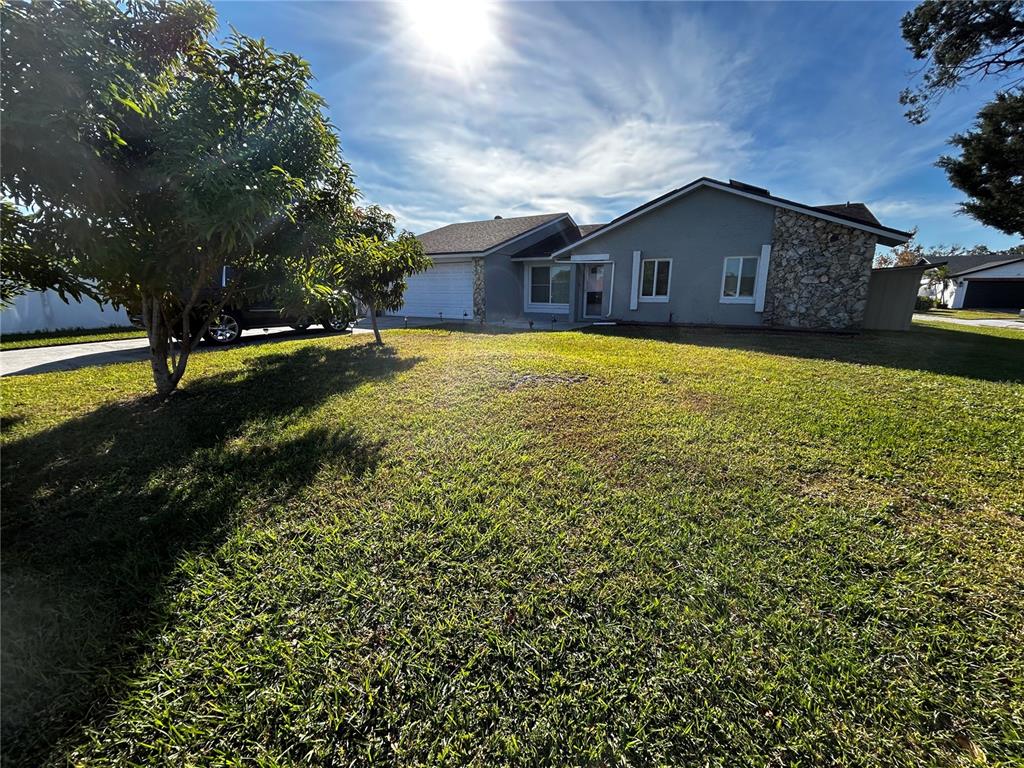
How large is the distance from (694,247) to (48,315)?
1936 cm

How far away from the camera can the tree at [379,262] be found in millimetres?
7882

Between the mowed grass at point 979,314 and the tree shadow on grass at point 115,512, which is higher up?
the mowed grass at point 979,314

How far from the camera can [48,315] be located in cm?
1145

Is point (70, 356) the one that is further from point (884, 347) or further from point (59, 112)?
point (884, 347)

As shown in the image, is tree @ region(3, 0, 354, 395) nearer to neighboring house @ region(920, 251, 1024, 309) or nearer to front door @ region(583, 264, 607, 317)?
front door @ region(583, 264, 607, 317)

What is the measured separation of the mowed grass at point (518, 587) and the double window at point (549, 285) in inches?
486

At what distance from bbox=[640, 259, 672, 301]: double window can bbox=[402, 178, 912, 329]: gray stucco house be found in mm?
33

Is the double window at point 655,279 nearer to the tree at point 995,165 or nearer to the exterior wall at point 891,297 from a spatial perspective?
the exterior wall at point 891,297

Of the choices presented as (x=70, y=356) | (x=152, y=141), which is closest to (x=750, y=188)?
(x=152, y=141)

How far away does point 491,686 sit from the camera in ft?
5.90

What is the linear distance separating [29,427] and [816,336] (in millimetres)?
15235

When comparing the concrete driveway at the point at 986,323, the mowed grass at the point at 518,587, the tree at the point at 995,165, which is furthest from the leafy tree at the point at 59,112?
the concrete driveway at the point at 986,323

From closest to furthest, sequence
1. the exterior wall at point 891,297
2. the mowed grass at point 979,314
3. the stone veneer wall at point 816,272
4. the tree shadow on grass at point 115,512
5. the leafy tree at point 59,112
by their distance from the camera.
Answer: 1. the tree shadow on grass at point 115,512
2. the leafy tree at point 59,112
3. the stone veneer wall at point 816,272
4. the exterior wall at point 891,297
5. the mowed grass at point 979,314

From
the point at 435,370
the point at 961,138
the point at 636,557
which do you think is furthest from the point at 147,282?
the point at 961,138
